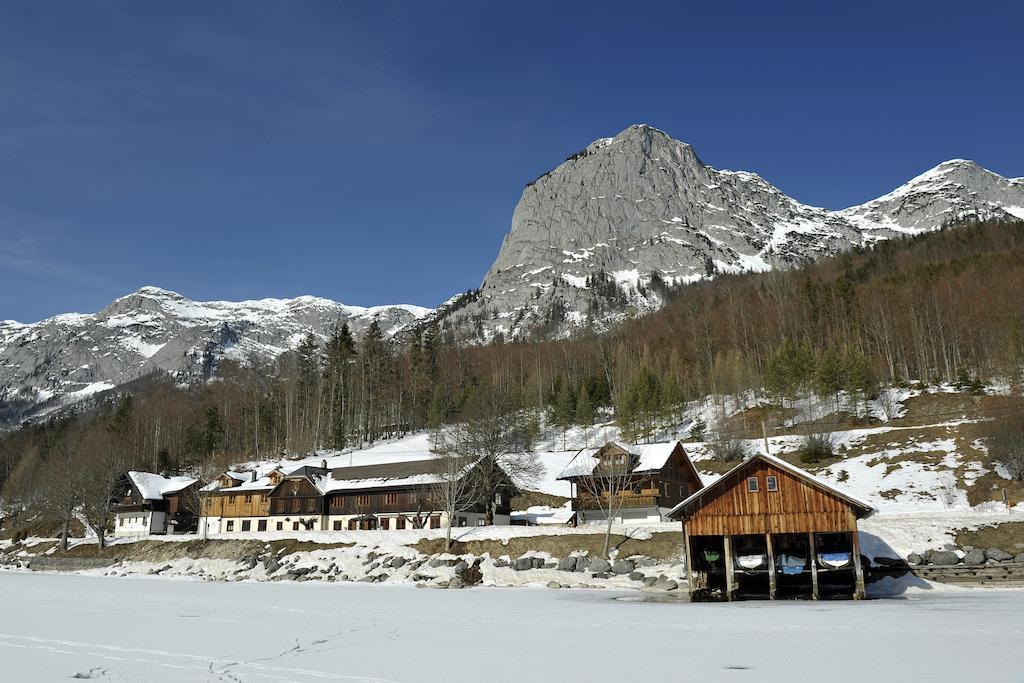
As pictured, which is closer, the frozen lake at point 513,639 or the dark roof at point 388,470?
the frozen lake at point 513,639

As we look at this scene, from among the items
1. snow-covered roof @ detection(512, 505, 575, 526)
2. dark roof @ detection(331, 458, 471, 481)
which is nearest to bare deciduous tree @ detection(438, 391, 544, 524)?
dark roof @ detection(331, 458, 471, 481)

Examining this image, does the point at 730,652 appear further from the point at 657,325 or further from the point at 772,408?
the point at 657,325

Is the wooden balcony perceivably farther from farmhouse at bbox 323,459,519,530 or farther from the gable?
the gable

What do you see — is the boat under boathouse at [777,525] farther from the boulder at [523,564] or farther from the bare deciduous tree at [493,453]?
the bare deciduous tree at [493,453]

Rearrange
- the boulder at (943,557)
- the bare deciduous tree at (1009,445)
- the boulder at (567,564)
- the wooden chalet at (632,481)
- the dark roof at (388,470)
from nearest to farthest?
the boulder at (943,557)
the boulder at (567,564)
the bare deciduous tree at (1009,445)
the wooden chalet at (632,481)
the dark roof at (388,470)

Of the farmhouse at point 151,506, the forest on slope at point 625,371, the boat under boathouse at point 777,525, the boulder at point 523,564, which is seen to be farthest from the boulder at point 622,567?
the farmhouse at point 151,506

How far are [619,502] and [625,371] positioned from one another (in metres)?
55.5

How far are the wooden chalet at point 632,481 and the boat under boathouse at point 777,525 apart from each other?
62.3 ft

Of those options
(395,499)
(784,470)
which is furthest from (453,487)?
(784,470)

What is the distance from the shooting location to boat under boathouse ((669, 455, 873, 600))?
3547 cm

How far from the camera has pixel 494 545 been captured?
164 feet

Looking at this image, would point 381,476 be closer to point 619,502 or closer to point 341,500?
point 341,500

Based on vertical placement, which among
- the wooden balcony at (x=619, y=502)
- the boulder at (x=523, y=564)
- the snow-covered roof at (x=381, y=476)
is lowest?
the boulder at (x=523, y=564)

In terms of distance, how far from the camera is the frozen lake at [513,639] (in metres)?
14.8
